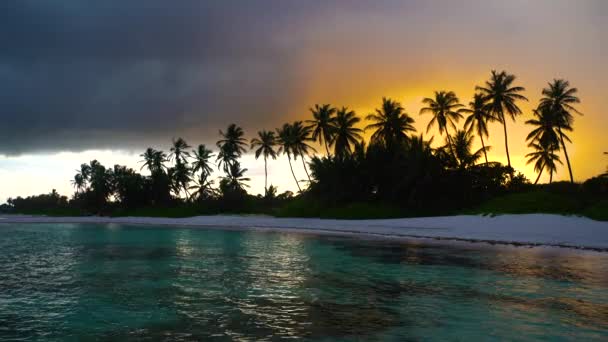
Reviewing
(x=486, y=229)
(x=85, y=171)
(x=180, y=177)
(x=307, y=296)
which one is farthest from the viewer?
(x=85, y=171)

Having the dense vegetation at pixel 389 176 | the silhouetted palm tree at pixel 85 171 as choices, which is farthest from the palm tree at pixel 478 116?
the silhouetted palm tree at pixel 85 171

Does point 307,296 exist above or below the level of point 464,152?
below

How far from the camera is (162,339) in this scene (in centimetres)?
809

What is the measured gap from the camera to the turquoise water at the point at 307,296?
28.7 feet

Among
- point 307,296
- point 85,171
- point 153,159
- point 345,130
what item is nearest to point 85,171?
point 85,171

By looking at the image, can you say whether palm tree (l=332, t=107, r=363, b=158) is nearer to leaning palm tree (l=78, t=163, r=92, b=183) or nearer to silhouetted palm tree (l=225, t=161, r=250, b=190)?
silhouetted palm tree (l=225, t=161, r=250, b=190)

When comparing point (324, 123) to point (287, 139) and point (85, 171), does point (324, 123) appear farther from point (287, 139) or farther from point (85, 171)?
point (85, 171)

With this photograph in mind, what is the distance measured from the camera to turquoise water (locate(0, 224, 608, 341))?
874cm

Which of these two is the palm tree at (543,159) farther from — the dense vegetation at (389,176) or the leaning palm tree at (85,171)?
the leaning palm tree at (85,171)

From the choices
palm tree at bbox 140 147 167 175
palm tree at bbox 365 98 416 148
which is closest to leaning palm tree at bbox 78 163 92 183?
palm tree at bbox 140 147 167 175

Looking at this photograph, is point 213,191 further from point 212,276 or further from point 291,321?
point 291,321

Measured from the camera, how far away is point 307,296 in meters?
12.1

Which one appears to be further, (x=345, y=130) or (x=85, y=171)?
(x=85, y=171)

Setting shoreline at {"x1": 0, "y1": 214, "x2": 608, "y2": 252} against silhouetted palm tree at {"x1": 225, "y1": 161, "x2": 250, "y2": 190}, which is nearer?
shoreline at {"x1": 0, "y1": 214, "x2": 608, "y2": 252}
